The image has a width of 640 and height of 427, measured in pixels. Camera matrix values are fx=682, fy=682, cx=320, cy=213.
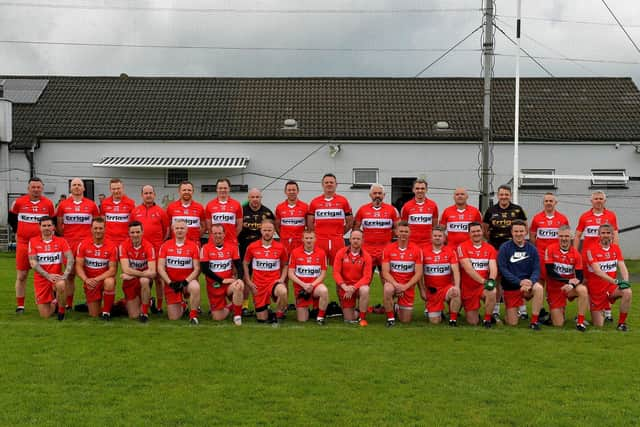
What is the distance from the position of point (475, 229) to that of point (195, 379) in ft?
13.3

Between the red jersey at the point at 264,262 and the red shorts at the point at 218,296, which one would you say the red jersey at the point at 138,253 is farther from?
the red jersey at the point at 264,262

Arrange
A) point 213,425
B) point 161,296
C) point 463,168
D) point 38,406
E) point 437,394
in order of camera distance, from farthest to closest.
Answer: point 463,168
point 161,296
point 437,394
point 38,406
point 213,425

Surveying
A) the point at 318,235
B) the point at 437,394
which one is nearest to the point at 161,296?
the point at 318,235

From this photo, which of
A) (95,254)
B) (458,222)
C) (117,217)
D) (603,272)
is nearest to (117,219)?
(117,217)

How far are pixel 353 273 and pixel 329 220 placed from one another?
1044 mm

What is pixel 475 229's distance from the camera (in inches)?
322

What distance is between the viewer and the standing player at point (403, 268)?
26.9 feet

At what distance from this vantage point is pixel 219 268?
27.1 feet

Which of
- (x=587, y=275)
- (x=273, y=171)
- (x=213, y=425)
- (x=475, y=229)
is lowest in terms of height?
(x=213, y=425)

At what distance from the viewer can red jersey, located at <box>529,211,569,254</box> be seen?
898cm

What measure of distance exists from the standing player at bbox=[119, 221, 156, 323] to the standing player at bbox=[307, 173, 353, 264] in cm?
215

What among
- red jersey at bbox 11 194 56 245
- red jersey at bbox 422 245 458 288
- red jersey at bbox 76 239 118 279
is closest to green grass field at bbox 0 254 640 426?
red jersey at bbox 422 245 458 288

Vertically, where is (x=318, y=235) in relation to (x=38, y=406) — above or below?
above

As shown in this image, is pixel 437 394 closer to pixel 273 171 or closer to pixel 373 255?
pixel 373 255
